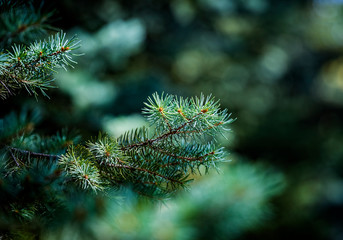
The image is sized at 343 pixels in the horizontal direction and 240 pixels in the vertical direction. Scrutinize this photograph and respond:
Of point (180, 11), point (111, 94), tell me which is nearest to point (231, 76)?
point (180, 11)

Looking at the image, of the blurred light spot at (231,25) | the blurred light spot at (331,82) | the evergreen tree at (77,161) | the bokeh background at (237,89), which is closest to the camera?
the evergreen tree at (77,161)

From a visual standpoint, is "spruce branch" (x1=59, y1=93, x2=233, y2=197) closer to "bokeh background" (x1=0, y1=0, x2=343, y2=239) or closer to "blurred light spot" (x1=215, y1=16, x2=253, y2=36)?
"bokeh background" (x1=0, y1=0, x2=343, y2=239)

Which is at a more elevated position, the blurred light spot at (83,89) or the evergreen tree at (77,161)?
the blurred light spot at (83,89)

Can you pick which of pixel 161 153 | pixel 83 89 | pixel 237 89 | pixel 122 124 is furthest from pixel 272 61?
pixel 161 153

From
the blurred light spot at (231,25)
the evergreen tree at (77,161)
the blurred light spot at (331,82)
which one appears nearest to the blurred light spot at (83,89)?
the evergreen tree at (77,161)

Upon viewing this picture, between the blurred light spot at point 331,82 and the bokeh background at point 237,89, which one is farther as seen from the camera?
the blurred light spot at point 331,82

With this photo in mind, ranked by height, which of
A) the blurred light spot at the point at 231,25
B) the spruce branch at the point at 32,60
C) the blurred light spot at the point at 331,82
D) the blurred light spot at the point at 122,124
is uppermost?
the blurred light spot at the point at 331,82

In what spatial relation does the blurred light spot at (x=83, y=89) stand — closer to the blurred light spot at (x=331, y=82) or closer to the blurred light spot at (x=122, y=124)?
the blurred light spot at (x=122, y=124)
